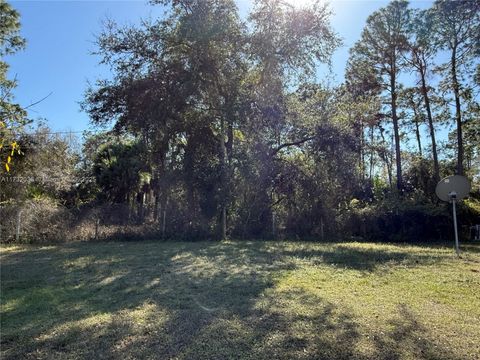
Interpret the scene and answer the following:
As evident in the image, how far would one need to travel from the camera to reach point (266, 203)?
15.1m

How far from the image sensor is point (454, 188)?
1003cm

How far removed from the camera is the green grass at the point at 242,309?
3.60 m

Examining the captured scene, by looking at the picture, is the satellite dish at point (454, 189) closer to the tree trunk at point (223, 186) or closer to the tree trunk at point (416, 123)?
the tree trunk at point (223, 186)

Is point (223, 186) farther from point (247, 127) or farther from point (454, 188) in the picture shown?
point (454, 188)

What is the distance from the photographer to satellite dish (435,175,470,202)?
32.6 feet

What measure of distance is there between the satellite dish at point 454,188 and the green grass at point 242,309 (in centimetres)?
193

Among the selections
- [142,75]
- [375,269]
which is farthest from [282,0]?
[375,269]

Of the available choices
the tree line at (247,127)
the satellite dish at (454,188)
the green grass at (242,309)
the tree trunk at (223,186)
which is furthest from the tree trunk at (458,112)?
the green grass at (242,309)

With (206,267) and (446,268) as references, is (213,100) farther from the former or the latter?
(446,268)

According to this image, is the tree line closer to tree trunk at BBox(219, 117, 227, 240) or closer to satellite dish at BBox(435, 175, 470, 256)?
Answer: tree trunk at BBox(219, 117, 227, 240)

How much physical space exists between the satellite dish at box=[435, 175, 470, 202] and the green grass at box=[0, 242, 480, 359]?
1932 mm

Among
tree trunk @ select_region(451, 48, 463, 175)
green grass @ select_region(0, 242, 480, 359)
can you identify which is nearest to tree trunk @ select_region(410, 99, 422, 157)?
tree trunk @ select_region(451, 48, 463, 175)

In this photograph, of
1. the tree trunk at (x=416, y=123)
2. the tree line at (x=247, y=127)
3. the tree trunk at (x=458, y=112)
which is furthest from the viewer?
the tree trunk at (x=416, y=123)

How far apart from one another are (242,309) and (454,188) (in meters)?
7.66
